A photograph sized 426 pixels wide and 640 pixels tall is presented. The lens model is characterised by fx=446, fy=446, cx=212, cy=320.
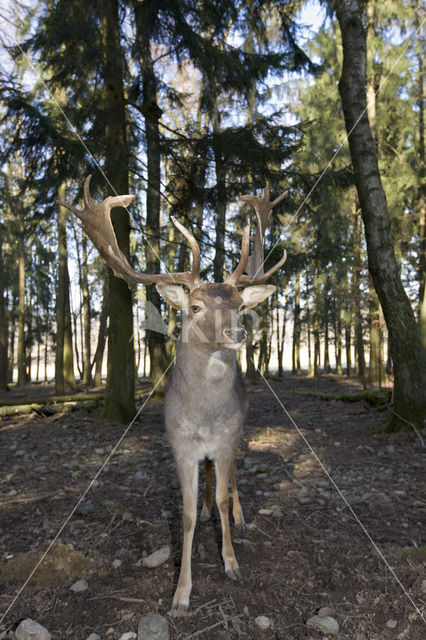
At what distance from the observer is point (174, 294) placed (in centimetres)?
376

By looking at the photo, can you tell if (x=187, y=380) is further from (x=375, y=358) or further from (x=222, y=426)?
(x=375, y=358)

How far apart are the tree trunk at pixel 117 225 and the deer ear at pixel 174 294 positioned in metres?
4.87

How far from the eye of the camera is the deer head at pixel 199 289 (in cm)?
333

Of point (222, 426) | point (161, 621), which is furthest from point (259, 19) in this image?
point (161, 621)

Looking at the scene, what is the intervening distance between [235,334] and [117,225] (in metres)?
5.99

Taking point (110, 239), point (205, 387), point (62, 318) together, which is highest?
point (110, 239)

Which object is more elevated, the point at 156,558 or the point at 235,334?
the point at 235,334

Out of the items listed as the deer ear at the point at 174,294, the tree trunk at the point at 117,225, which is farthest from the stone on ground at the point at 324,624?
the tree trunk at the point at 117,225

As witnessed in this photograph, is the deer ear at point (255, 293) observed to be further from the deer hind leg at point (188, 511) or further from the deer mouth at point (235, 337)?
the deer hind leg at point (188, 511)

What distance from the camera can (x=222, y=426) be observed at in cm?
359

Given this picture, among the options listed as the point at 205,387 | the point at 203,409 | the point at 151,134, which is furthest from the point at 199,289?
the point at 151,134

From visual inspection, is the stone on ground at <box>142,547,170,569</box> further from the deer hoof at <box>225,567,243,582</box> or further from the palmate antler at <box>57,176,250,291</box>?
the palmate antler at <box>57,176,250,291</box>

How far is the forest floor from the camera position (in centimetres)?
282

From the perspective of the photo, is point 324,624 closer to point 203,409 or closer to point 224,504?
point 224,504
